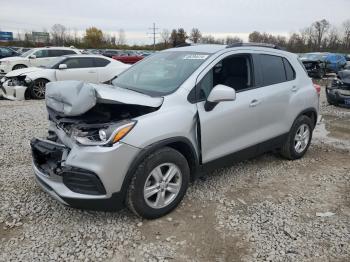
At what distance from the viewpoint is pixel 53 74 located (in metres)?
10.8

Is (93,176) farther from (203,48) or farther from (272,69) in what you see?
(272,69)

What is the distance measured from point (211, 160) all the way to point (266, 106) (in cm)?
121

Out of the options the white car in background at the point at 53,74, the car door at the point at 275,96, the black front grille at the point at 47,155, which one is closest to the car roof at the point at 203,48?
the car door at the point at 275,96

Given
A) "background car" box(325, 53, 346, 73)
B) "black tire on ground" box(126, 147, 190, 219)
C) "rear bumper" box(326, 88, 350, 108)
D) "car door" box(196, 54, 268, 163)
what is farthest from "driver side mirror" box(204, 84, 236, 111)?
"background car" box(325, 53, 346, 73)

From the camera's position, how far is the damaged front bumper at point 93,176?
9.86 ft

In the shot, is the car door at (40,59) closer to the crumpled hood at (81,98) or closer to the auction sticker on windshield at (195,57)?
the auction sticker on windshield at (195,57)

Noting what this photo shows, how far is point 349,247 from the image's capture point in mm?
3168

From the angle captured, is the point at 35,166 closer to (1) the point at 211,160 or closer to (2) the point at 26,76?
(1) the point at 211,160

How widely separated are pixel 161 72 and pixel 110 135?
1493 mm

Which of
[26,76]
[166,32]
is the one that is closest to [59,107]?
[26,76]

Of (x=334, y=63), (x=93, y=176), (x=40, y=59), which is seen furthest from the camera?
(x=334, y=63)

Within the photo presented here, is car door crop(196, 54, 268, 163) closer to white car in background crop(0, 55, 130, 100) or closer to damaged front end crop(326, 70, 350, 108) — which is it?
white car in background crop(0, 55, 130, 100)

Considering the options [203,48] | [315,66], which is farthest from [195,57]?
[315,66]

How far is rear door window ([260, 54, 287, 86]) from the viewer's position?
4630 mm
